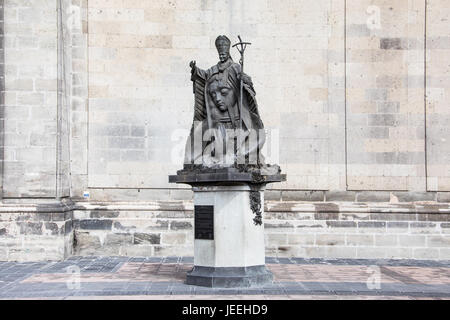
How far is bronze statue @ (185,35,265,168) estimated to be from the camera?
32.2 feet

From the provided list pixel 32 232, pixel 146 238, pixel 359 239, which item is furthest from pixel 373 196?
pixel 32 232

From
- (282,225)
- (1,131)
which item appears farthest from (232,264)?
(1,131)

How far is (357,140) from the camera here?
45.5 feet

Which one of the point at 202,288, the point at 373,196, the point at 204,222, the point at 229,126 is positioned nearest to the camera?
the point at 202,288

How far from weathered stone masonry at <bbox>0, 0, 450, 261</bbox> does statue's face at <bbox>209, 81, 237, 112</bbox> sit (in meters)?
3.87

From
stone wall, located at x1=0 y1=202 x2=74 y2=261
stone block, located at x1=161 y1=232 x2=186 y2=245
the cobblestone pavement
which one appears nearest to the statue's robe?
the cobblestone pavement

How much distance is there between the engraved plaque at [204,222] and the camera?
31.9 ft

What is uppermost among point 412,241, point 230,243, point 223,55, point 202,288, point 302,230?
point 223,55

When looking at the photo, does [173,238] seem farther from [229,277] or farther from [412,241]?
[412,241]

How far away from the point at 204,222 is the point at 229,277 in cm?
91

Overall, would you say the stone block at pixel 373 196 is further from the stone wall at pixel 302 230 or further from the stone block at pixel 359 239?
the stone block at pixel 359 239

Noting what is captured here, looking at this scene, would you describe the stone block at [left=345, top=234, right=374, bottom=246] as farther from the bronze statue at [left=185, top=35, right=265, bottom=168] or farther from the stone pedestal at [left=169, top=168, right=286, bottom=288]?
the bronze statue at [left=185, top=35, right=265, bottom=168]

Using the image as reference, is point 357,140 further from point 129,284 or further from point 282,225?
point 129,284

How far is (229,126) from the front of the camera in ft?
32.9
